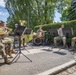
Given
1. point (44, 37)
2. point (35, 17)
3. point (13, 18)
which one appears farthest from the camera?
point (13, 18)

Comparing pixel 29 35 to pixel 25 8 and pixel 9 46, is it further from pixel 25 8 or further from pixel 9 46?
pixel 25 8

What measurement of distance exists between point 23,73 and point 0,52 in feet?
4.28

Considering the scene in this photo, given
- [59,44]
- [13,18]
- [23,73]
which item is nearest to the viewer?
[23,73]

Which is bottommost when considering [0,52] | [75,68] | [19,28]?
[75,68]

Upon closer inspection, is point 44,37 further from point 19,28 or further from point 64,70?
point 64,70

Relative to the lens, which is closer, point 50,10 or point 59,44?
point 59,44

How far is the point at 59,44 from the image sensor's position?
43.3 ft

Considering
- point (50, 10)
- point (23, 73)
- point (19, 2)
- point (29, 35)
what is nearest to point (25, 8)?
point (19, 2)

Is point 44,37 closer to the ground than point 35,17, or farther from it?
closer to the ground

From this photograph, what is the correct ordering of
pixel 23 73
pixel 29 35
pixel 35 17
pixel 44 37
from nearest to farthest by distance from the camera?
pixel 23 73, pixel 29 35, pixel 44 37, pixel 35 17

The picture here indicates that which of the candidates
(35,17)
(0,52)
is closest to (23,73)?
(0,52)

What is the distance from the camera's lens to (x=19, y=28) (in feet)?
23.8

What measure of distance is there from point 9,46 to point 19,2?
80.9 feet

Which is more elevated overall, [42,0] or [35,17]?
[42,0]
